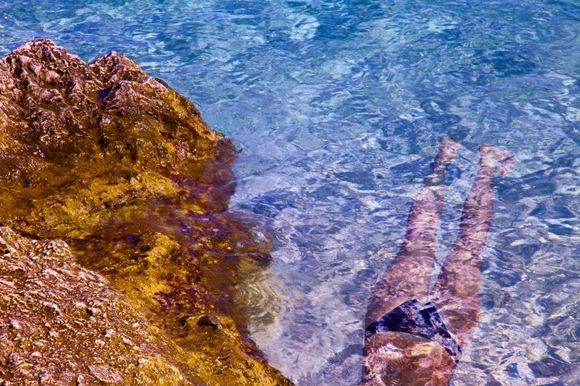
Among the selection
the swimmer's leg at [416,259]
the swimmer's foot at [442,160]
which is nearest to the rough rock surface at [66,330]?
the swimmer's leg at [416,259]

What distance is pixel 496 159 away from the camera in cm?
746

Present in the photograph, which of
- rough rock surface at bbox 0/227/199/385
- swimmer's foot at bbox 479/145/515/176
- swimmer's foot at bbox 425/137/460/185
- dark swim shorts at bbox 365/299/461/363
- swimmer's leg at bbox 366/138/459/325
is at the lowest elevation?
swimmer's foot at bbox 479/145/515/176

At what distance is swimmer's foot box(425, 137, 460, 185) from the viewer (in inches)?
278

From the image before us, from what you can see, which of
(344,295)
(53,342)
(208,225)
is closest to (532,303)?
(344,295)

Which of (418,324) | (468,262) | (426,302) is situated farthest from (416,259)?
(418,324)

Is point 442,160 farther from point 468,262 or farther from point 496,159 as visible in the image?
point 468,262

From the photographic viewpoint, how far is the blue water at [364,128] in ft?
15.5

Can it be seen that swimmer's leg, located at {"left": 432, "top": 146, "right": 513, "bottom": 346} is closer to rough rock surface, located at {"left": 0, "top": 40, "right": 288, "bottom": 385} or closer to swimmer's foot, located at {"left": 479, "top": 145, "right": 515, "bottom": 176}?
swimmer's foot, located at {"left": 479, "top": 145, "right": 515, "bottom": 176}

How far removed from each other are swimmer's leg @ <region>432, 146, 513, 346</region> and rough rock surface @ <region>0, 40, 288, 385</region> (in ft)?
5.50

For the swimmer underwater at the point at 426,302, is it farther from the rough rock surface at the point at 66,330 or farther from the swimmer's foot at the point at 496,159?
the rough rock surface at the point at 66,330

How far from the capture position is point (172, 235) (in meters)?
4.72

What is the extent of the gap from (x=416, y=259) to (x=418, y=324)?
1.20m

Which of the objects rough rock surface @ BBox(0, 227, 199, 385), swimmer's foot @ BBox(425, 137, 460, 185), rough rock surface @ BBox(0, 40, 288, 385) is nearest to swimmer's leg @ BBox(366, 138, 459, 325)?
swimmer's foot @ BBox(425, 137, 460, 185)

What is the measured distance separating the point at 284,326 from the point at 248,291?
412 mm
